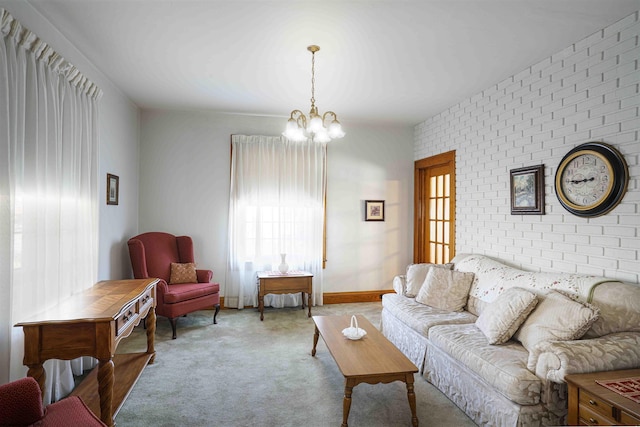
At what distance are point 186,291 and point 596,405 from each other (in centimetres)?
Answer: 364

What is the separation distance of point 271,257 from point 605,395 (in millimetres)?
3998

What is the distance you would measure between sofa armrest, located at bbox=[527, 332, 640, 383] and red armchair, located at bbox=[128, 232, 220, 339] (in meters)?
3.31

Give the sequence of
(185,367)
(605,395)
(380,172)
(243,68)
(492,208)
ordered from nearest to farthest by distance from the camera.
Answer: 1. (605,395)
2. (185,367)
3. (243,68)
4. (492,208)
5. (380,172)

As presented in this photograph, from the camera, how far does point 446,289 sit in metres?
3.52

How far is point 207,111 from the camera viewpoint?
16.0 ft

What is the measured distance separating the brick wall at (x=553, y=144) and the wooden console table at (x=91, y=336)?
3.42 metres

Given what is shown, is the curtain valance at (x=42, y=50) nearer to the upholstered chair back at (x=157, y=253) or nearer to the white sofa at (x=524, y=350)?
the upholstered chair back at (x=157, y=253)

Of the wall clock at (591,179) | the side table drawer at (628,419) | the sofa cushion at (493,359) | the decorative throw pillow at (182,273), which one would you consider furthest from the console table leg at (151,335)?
the wall clock at (591,179)

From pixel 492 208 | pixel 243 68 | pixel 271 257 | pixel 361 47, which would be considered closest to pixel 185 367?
pixel 271 257

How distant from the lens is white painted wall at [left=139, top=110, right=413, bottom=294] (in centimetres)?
486

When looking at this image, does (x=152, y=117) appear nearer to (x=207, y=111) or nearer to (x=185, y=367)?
(x=207, y=111)

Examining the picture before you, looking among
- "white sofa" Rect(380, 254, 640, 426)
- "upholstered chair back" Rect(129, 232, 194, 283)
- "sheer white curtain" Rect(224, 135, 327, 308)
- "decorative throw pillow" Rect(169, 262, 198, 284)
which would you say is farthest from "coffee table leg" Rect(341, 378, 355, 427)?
"sheer white curtain" Rect(224, 135, 327, 308)

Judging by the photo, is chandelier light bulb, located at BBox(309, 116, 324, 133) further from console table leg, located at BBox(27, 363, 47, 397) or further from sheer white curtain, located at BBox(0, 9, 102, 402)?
console table leg, located at BBox(27, 363, 47, 397)

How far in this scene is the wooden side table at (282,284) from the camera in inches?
180
